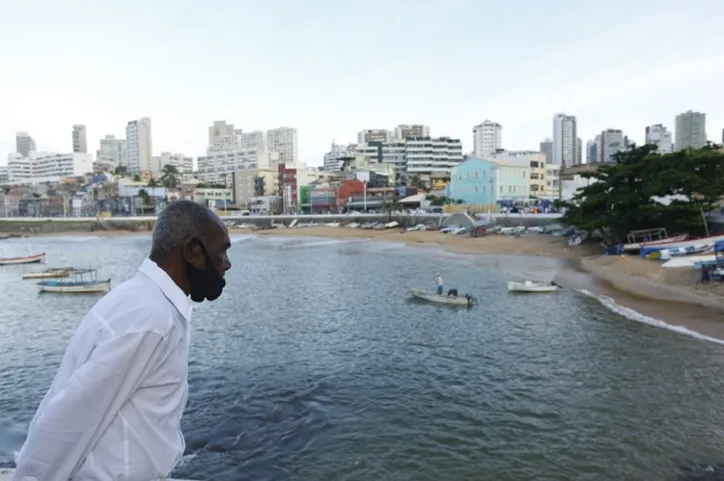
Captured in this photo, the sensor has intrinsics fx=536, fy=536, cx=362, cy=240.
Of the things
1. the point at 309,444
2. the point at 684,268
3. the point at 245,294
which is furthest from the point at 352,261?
the point at 309,444

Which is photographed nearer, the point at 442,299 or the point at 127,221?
the point at 442,299

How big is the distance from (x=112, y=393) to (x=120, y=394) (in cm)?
4

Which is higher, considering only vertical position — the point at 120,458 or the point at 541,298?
the point at 120,458

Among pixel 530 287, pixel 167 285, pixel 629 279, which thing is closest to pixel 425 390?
pixel 167 285

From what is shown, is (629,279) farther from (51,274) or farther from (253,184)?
(253,184)

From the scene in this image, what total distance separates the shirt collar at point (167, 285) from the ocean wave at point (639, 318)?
72.0ft

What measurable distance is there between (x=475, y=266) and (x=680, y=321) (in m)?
22.3

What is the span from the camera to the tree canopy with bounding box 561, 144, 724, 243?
39.9 meters

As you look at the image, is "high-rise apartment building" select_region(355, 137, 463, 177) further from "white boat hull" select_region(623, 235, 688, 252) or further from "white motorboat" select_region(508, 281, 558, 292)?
"white motorboat" select_region(508, 281, 558, 292)

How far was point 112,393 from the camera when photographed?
2.21 metres

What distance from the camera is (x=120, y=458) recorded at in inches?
93.2

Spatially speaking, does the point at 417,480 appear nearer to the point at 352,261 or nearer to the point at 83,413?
the point at 83,413

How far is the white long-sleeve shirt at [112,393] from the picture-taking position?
217cm

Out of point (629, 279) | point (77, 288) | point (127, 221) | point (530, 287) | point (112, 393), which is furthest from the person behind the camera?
point (127, 221)
